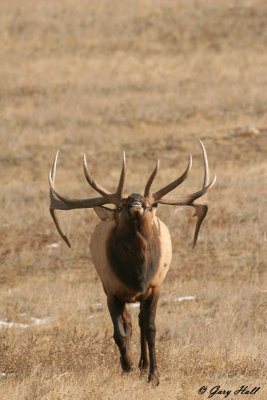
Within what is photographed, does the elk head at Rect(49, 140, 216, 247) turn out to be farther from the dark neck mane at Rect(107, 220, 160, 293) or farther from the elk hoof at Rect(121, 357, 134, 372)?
the elk hoof at Rect(121, 357, 134, 372)

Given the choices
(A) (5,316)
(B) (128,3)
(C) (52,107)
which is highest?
(B) (128,3)

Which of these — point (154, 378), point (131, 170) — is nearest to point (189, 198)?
point (154, 378)

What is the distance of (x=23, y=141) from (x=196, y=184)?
8.57m

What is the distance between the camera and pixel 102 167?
78.2 feet

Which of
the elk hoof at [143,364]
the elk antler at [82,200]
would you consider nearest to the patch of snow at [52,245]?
the elk antler at [82,200]

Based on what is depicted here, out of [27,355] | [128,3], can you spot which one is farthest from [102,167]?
[128,3]

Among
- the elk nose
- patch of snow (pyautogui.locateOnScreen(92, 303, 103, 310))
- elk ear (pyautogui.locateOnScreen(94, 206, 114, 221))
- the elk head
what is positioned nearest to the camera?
the elk nose

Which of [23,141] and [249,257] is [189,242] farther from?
[23,141]

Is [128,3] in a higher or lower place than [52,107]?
higher

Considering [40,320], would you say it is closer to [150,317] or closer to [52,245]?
[150,317]

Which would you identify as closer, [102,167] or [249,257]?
[249,257]

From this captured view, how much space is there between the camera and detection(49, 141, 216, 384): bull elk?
8.37 m

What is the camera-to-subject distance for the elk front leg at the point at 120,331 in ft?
28.8

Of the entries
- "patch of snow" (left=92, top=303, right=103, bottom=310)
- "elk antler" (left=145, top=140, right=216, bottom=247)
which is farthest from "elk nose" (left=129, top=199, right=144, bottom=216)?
"patch of snow" (left=92, top=303, right=103, bottom=310)
